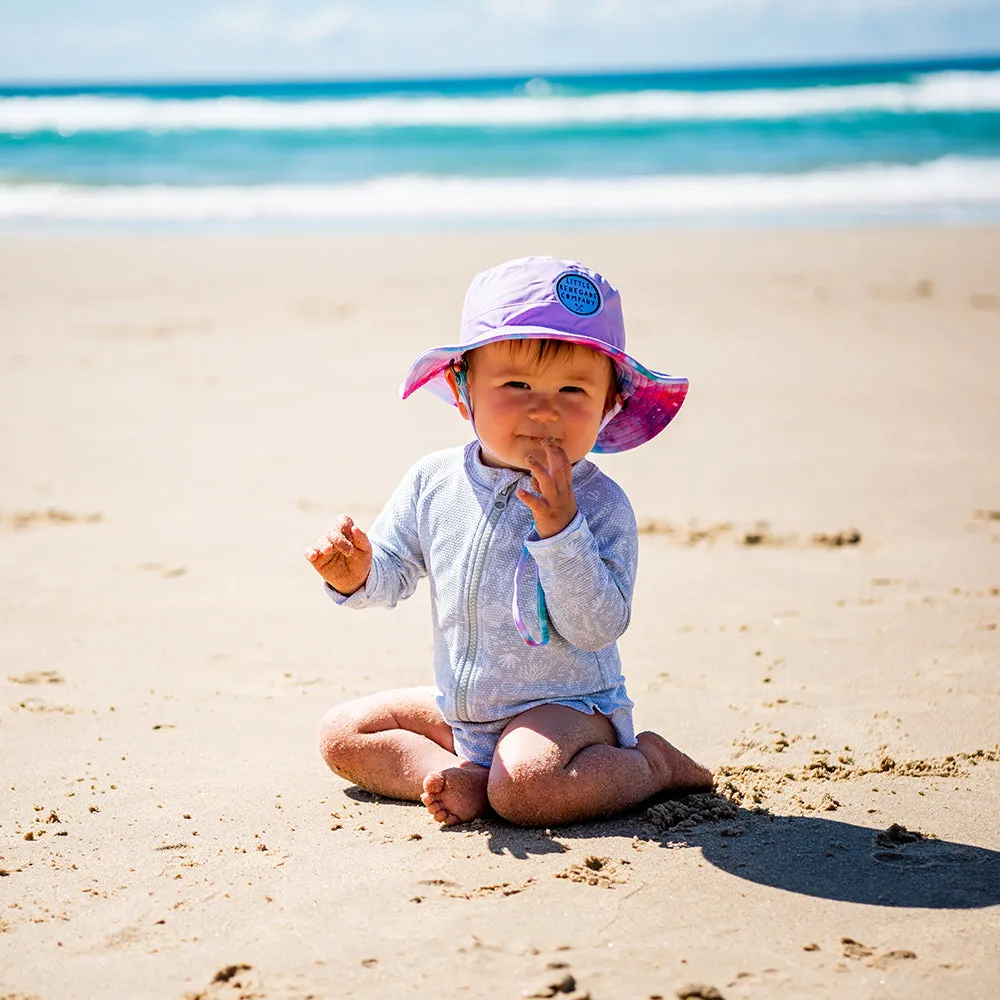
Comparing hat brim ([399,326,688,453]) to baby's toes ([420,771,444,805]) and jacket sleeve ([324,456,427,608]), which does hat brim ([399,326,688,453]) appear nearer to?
jacket sleeve ([324,456,427,608])

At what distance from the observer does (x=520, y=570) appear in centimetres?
240

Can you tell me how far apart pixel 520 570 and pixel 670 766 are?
0.52 m

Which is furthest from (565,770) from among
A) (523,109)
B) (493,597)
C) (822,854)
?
(523,109)

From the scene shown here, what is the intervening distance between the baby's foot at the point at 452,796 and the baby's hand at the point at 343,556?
1.35ft

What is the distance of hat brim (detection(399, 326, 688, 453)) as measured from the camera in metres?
2.34

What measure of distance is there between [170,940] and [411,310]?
7.14 meters

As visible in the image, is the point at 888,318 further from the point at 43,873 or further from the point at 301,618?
the point at 43,873

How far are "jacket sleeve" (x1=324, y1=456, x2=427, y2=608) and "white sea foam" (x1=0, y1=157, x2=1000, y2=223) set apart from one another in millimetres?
11725

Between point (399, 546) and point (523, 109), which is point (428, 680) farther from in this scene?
Result: point (523, 109)

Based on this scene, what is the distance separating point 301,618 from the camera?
376cm

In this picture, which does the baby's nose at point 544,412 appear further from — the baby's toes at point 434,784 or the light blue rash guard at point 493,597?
the baby's toes at point 434,784

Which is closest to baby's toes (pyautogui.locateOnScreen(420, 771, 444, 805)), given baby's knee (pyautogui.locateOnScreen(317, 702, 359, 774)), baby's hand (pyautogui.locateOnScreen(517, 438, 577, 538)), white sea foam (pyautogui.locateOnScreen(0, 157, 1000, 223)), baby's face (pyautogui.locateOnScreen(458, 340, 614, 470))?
baby's knee (pyautogui.locateOnScreen(317, 702, 359, 774))

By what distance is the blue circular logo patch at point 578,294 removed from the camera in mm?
2355

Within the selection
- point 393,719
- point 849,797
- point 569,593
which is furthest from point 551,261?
point 849,797
